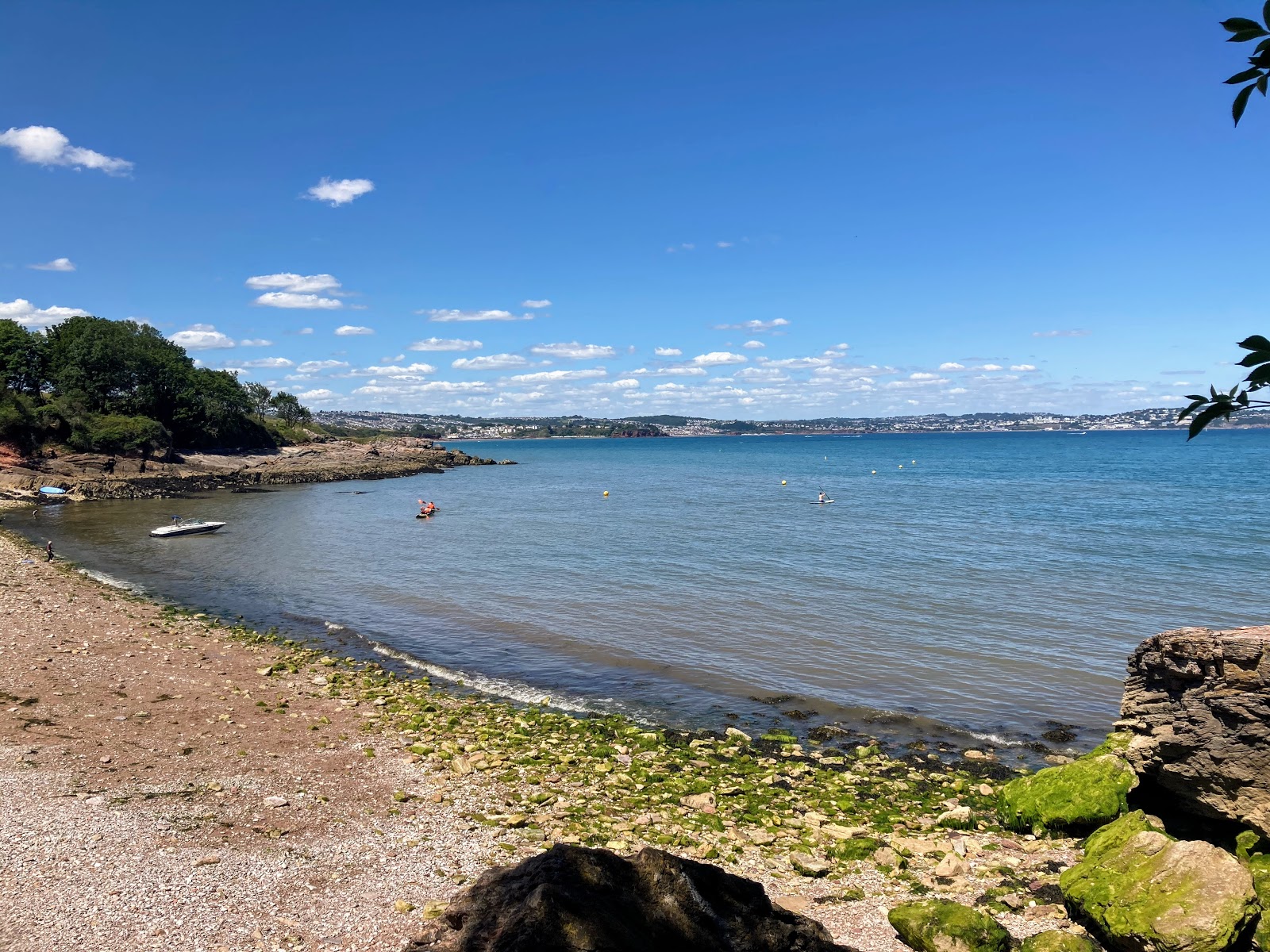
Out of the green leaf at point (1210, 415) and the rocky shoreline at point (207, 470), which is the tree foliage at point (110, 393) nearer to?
the rocky shoreline at point (207, 470)

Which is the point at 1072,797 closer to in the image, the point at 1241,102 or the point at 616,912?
the point at 616,912

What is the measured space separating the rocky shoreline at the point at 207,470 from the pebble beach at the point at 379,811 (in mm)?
62710

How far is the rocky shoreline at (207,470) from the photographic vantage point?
7031 cm

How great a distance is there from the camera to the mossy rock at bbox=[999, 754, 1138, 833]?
11781mm

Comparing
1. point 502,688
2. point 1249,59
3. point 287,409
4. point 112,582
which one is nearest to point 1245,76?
point 1249,59

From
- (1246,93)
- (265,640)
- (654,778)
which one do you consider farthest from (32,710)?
(1246,93)

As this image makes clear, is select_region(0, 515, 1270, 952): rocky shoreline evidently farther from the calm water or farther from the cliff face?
the calm water

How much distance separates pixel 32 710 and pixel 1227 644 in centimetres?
2127

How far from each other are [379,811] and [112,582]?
2771 centimetres

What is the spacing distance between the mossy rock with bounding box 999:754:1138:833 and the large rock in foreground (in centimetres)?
627

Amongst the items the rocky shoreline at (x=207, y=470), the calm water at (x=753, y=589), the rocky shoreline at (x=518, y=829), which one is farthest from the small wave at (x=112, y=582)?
the rocky shoreline at (x=207, y=470)

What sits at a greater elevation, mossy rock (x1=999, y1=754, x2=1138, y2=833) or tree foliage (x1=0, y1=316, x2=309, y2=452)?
tree foliage (x1=0, y1=316, x2=309, y2=452)

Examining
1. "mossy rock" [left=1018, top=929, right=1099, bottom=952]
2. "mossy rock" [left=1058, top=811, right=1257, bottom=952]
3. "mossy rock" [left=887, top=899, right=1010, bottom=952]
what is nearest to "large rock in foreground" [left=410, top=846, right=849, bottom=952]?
"mossy rock" [left=887, top=899, right=1010, bottom=952]

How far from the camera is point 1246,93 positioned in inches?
111
